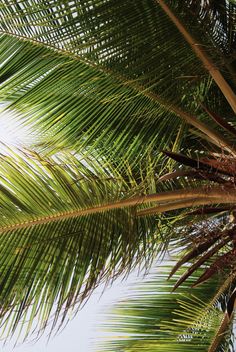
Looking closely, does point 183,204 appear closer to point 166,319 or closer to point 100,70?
point 100,70

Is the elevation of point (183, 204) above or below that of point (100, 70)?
below

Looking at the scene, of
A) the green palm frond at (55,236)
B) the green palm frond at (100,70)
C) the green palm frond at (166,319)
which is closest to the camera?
the green palm frond at (55,236)

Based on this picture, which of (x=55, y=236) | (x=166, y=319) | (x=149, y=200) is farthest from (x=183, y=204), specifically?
(x=166, y=319)

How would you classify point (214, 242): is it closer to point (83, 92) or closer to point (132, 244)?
point (132, 244)

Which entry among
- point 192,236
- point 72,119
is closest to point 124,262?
point 192,236

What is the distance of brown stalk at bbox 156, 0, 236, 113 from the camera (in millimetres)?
3771

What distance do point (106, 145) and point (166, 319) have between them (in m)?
1.38

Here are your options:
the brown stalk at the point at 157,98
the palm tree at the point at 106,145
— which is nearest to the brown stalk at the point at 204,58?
the palm tree at the point at 106,145

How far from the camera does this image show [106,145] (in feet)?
13.3

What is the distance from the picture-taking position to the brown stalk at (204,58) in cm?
377

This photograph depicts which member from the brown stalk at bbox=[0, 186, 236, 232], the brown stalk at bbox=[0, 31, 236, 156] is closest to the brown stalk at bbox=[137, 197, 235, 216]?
the brown stalk at bbox=[0, 186, 236, 232]

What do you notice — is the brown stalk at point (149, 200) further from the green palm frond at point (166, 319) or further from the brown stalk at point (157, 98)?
the green palm frond at point (166, 319)

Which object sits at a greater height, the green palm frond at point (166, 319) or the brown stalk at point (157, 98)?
the brown stalk at point (157, 98)

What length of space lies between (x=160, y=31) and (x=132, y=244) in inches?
48.5
